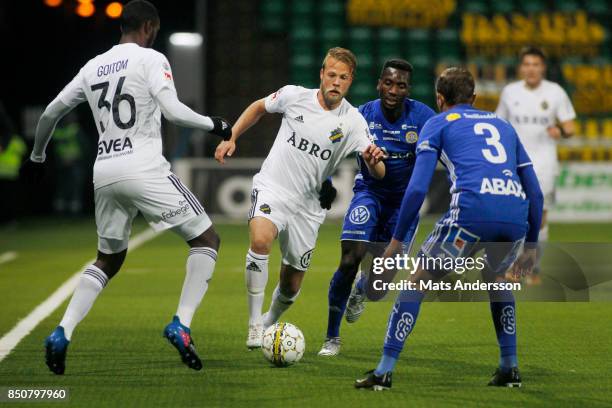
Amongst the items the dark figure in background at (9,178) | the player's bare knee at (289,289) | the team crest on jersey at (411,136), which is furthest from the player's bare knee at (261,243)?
the dark figure in background at (9,178)

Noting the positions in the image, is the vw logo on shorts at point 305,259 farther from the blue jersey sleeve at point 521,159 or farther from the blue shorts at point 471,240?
the blue jersey sleeve at point 521,159

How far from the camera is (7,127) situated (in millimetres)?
15219

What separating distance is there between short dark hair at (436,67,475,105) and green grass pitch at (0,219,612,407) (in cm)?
155

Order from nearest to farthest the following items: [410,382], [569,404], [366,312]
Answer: [569,404]
[410,382]
[366,312]

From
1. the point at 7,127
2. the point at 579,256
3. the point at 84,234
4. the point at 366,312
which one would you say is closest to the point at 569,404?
the point at 366,312

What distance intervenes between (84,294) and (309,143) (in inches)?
67.9

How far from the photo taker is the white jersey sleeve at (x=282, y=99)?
7.33m

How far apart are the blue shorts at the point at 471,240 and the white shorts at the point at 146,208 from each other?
4.87ft

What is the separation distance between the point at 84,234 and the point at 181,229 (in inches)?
421

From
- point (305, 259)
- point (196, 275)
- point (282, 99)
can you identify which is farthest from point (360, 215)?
point (196, 275)

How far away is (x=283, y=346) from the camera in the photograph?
6645 millimetres

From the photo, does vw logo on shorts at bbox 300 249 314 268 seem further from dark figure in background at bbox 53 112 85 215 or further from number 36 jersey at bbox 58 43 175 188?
dark figure in background at bbox 53 112 85 215

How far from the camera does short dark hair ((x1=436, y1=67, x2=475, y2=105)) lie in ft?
19.5

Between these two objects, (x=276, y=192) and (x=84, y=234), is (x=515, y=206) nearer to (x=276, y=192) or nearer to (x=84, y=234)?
(x=276, y=192)
